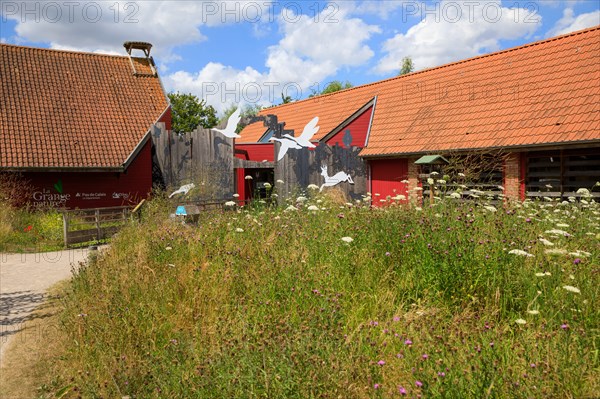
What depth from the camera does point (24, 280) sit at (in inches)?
341

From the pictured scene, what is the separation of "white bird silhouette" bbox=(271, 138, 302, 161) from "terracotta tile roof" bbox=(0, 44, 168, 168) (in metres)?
5.93

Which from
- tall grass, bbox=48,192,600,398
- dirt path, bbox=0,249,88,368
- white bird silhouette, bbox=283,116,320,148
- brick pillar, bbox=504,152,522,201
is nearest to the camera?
tall grass, bbox=48,192,600,398

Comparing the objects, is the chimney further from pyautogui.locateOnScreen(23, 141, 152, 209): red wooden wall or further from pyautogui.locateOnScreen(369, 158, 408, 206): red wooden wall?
pyautogui.locateOnScreen(369, 158, 408, 206): red wooden wall

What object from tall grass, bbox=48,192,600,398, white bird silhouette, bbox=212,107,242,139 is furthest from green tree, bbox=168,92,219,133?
tall grass, bbox=48,192,600,398

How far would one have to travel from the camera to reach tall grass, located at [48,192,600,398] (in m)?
3.13

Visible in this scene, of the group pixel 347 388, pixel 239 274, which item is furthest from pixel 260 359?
pixel 239 274

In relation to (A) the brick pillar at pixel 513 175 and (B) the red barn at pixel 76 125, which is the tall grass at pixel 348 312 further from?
(B) the red barn at pixel 76 125

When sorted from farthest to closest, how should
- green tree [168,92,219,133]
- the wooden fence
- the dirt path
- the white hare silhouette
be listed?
green tree [168,92,219,133], the white hare silhouette, the wooden fence, the dirt path

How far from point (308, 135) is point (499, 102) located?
7.26 metres

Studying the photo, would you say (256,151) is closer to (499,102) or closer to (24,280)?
(499,102)

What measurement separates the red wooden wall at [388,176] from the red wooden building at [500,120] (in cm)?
3

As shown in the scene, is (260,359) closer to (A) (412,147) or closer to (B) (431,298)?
(B) (431,298)

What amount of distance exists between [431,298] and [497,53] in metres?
14.9

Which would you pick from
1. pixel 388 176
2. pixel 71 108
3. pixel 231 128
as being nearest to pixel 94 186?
pixel 71 108
